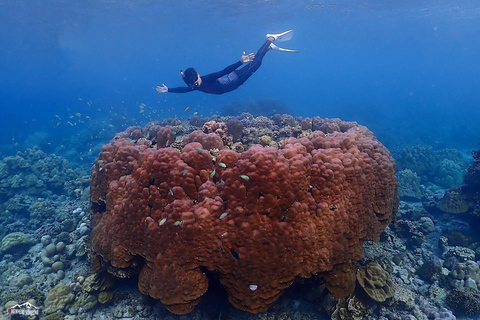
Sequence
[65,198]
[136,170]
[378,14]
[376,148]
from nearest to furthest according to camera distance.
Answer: [136,170] < [376,148] < [65,198] < [378,14]

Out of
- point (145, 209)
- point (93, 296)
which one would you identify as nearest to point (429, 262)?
point (145, 209)

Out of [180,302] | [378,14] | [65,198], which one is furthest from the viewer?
[378,14]

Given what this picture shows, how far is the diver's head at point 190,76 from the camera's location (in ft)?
28.0

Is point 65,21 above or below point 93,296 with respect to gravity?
above

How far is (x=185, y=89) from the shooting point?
9039 millimetres

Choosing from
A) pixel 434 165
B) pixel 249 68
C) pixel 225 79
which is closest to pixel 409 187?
pixel 434 165

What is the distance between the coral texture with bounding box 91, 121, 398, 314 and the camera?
3.85 m

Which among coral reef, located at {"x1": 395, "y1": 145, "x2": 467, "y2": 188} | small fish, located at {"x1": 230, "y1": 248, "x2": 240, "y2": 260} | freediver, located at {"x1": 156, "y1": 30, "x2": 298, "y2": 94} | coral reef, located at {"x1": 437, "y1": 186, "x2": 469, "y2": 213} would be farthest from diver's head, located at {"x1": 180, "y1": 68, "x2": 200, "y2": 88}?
coral reef, located at {"x1": 395, "y1": 145, "x2": 467, "y2": 188}

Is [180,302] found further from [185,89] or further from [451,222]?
[451,222]

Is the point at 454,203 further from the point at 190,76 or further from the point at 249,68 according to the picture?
the point at 190,76

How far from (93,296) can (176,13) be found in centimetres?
3705

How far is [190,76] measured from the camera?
8.62 m

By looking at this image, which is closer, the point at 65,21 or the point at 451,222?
the point at 451,222

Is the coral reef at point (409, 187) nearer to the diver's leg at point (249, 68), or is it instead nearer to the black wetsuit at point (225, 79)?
the diver's leg at point (249, 68)
